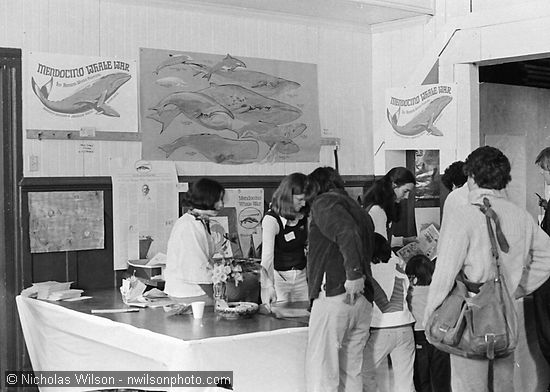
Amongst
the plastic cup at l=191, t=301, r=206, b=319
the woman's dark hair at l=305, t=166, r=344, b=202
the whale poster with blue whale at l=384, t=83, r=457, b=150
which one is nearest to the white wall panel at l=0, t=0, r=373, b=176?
the whale poster with blue whale at l=384, t=83, r=457, b=150

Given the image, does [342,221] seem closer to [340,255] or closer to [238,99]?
[340,255]

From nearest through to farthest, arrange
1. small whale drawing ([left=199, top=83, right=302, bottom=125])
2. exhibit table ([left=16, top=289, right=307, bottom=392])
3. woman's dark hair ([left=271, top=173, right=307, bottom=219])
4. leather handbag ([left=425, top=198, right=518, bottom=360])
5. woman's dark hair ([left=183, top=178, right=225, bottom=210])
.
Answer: leather handbag ([left=425, top=198, right=518, bottom=360]) → exhibit table ([left=16, top=289, right=307, bottom=392]) → woman's dark hair ([left=183, top=178, right=225, bottom=210]) → woman's dark hair ([left=271, top=173, right=307, bottom=219]) → small whale drawing ([left=199, top=83, right=302, bottom=125])

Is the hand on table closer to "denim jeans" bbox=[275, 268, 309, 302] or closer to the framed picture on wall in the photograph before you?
"denim jeans" bbox=[275, 268, 309, 302]

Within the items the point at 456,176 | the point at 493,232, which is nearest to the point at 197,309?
the point at 493,232

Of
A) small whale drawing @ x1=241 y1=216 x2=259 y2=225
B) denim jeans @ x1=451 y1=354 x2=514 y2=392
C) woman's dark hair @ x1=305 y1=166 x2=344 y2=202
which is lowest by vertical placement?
denim jeans @ x1=451 y1=354 x2=514 y2=392

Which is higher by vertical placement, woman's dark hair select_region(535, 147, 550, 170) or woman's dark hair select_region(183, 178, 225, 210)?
woman's dark hair select_region(535, 147, 550, 170)

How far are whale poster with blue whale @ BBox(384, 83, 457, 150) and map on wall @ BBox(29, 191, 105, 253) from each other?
9.51 feet

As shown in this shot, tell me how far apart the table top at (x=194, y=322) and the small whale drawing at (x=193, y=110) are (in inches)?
72.2

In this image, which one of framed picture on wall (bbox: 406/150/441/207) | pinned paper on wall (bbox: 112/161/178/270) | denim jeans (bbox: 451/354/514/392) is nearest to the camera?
denim jeans (bbox: 451/354/514/392)

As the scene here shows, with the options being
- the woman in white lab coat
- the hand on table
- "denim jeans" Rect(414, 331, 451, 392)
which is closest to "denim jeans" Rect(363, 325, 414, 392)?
"denim jeans" Rect(414, 331, 451, 392)

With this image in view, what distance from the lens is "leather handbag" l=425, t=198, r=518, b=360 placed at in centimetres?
404

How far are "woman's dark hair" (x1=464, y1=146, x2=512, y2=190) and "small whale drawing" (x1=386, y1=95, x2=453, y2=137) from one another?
3365mm

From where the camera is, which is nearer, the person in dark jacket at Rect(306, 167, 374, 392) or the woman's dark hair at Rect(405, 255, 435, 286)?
the person in dark jacket at Rect(306, 167, 374, 392)

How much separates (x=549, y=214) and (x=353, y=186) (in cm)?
323
